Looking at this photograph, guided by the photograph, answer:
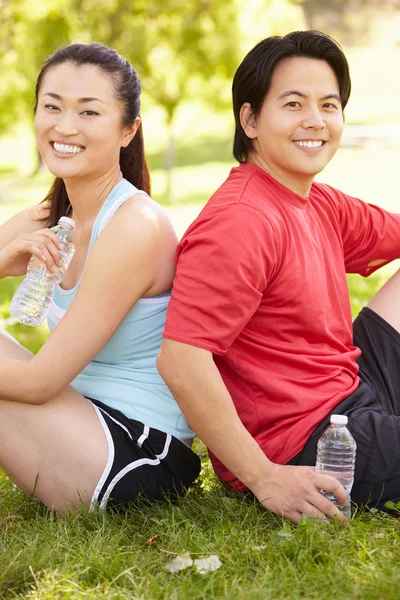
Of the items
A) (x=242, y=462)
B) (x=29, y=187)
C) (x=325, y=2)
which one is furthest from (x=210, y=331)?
(x=325, y=2)

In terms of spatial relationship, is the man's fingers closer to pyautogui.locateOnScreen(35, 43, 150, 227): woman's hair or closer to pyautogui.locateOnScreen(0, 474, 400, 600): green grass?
pyautogui.locateOnScreen(0, 474, 400, 600): green grass

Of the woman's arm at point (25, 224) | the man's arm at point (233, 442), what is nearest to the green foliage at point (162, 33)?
the woman's arm at point (25, 224)

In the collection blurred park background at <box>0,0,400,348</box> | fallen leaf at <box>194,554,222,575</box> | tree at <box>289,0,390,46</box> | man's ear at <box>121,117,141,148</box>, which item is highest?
tree at <box>289,0,390,46</box>

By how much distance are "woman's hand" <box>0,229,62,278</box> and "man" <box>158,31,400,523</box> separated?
0.55m

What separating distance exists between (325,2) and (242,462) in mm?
53144

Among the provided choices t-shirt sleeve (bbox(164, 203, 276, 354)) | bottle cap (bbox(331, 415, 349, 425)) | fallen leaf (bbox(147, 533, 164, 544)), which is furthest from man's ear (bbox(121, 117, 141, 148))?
fallen leaf (bbox(147, 533, 164, 544))

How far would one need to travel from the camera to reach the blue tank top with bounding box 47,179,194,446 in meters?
3.43

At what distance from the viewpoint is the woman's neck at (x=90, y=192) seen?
11.8 feet

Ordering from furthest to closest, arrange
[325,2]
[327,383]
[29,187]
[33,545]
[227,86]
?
A: [325,2] → [29,187] → [227,86] → [327,383] → [33,545]

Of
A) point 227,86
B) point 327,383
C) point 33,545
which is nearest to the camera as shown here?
point 33,545

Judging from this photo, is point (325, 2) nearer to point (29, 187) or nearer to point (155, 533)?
point (29, 187)

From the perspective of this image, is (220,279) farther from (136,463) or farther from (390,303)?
(390,303)

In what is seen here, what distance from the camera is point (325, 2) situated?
173 feet

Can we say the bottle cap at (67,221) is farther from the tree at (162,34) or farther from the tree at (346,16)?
the tree at (346,16)
